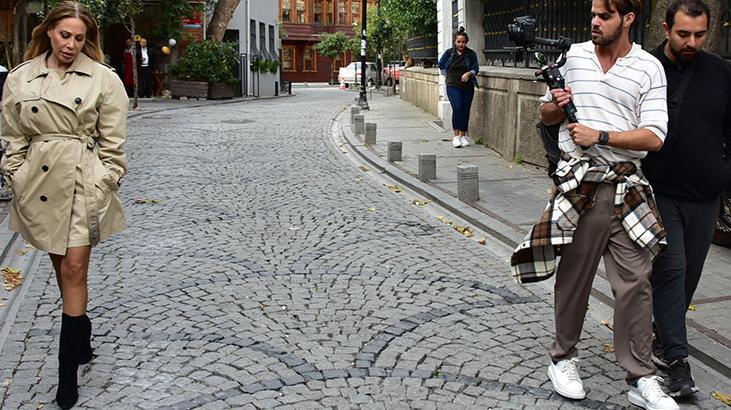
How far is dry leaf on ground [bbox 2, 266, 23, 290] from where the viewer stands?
6.23 meters

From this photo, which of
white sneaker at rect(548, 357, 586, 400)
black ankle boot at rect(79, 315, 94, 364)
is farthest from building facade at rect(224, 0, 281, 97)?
white sneaker at rect(548, 357, 586, 400)

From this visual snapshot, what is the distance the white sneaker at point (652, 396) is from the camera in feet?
12.7

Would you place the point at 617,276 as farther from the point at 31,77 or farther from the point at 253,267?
the point at 253,267

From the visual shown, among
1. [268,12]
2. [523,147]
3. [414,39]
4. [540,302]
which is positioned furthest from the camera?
[268,12]

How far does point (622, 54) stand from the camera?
3.85 m

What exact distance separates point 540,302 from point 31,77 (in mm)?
3520

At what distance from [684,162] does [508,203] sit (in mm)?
5488

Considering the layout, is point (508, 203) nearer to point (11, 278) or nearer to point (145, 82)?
point (11, 278)

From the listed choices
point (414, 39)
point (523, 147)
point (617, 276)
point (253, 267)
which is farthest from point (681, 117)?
point (414, 39)

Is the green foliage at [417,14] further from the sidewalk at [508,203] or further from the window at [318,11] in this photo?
the window at [318,11]

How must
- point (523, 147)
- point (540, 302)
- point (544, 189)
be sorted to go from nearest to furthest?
point (540, 302)
point (544, 189)
point (523, 147)

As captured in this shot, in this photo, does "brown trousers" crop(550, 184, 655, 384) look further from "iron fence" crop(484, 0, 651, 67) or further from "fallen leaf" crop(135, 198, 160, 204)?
"fallen leaf" crop(135, 198, 160, 204)

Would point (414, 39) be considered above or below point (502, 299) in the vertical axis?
above

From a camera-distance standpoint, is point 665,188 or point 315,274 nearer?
point 665,188
